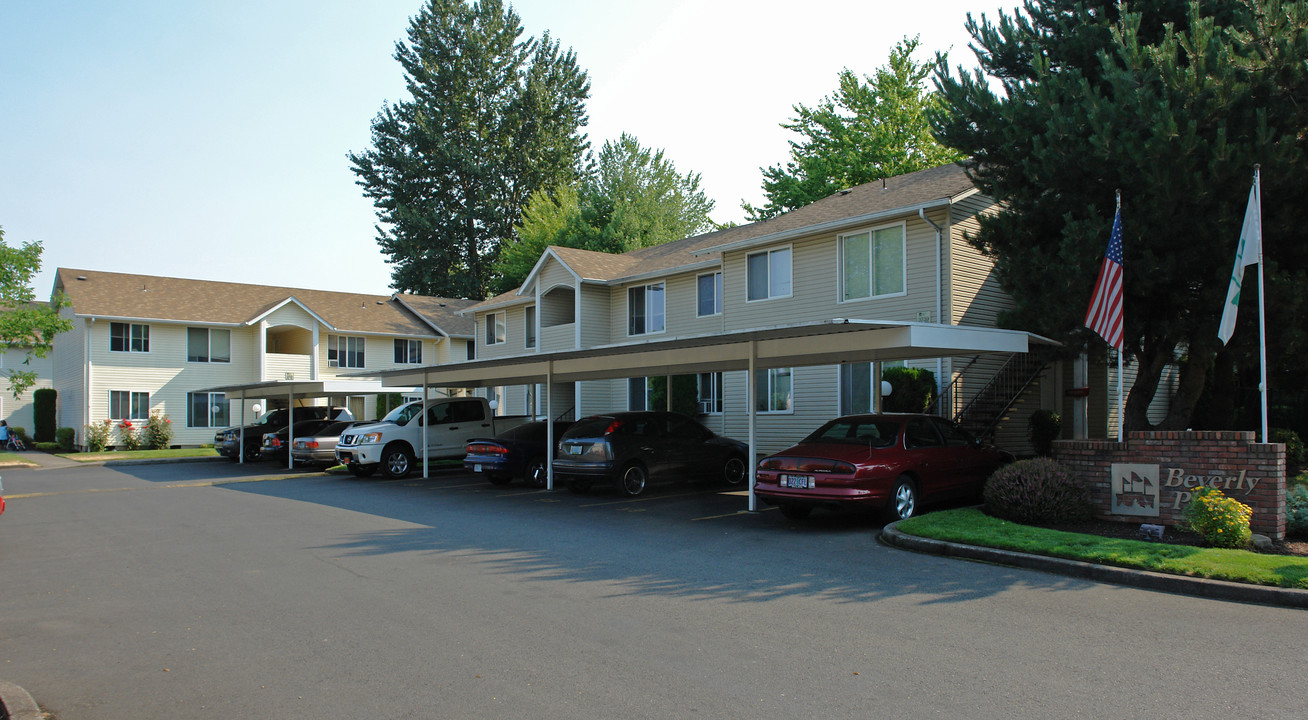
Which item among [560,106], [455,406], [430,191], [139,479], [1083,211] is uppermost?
[560,106]

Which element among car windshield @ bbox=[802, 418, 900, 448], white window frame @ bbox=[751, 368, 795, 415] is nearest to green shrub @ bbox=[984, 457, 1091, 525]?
car windshield @ bbox=[802, 418, 900, 448]

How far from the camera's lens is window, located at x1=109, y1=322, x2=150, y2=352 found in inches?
1419

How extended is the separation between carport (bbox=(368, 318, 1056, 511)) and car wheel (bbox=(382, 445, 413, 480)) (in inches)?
16.0

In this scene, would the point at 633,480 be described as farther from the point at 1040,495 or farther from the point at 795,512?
the point at 1040,495

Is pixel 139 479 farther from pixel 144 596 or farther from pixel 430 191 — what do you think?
pixel 430 191

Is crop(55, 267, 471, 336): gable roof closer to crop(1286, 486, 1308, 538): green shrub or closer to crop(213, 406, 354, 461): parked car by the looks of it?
crop(213, 406, 354, 461): parked car

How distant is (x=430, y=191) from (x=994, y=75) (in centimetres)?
4502

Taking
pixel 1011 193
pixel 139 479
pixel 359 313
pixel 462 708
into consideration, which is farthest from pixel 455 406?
pixel 359 313

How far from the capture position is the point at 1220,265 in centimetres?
1181

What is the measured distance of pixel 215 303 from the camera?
130 feet

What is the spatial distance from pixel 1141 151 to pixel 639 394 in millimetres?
18196

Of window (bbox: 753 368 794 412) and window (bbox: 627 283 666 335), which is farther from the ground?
window (bbox: 627 283 666 335)

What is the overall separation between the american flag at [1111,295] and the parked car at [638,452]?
24.3ft

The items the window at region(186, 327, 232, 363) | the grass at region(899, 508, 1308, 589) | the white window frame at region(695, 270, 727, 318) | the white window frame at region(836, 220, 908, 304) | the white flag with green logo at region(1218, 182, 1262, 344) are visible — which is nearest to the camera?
the grass at region(899, 508, 1308, 589)
